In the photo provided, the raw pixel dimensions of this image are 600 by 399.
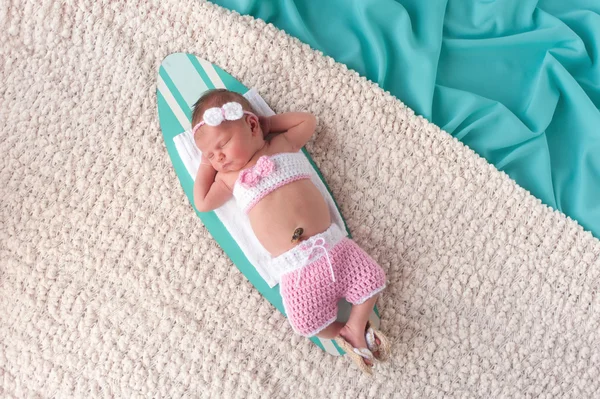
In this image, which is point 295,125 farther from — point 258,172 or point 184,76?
point 184,76

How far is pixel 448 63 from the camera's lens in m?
1.21

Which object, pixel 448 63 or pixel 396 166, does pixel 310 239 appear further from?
pixel 448 63

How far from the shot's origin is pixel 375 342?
42.4 inches

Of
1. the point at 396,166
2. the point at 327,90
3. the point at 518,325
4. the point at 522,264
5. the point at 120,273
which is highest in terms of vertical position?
the point at 327,90

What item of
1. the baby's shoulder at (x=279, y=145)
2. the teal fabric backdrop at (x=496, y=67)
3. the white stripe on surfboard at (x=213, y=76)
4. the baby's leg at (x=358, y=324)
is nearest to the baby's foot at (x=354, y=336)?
the baby's leg at (x=358, y=324)

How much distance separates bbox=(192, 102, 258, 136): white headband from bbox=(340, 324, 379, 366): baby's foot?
0.49 m

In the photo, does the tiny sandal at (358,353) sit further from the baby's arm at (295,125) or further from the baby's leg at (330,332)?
the baby's arm at (295,125)

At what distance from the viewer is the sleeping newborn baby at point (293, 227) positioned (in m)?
1.02

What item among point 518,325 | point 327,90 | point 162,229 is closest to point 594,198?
point 518,325

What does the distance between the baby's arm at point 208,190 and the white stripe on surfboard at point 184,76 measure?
18cm

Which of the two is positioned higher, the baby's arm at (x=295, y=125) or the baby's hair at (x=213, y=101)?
the baby's hair at (x=213, y=101)

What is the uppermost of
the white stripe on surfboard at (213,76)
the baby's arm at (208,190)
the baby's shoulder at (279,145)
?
the white stripe on surfboard at (213,76)

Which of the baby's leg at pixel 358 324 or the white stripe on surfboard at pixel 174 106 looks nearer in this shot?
the baby's leg at pixel 358 324

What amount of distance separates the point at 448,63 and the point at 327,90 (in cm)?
30
